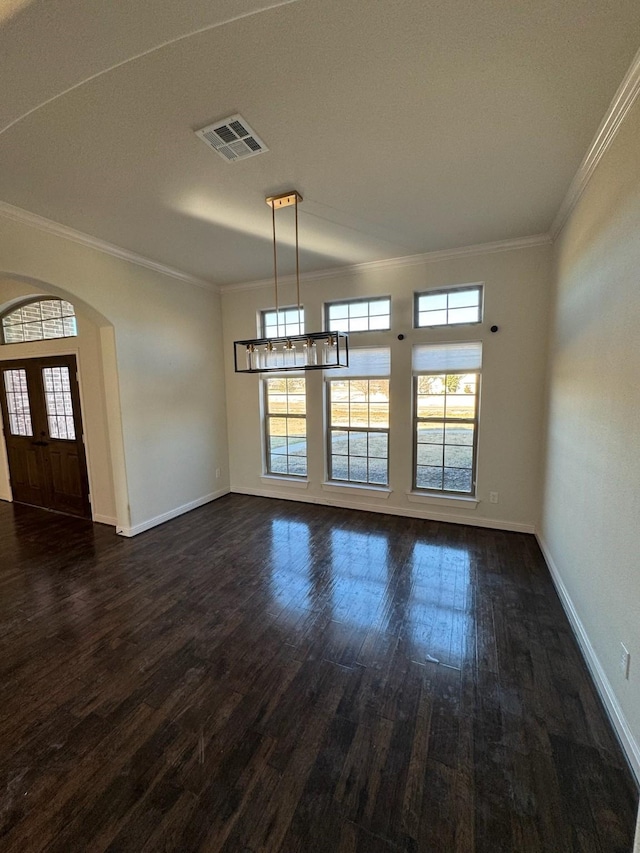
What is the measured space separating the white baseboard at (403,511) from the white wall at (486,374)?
1cm

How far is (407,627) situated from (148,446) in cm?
350

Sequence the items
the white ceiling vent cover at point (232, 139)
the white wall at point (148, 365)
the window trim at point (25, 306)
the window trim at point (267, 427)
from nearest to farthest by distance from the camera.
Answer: the white ceiling vent cover at point (232, 139) < the white wall at point (148, 365) < the window trim at point (25, 306) < the window trim at point (267, 427)

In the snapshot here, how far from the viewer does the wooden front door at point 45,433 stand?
4.60m

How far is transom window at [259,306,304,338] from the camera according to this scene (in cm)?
500

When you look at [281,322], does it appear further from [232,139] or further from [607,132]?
[607,132]

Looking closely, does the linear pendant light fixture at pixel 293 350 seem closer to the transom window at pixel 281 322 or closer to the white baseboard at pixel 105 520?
the transom window at pixel 281 322

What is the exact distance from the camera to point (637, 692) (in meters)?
1.55

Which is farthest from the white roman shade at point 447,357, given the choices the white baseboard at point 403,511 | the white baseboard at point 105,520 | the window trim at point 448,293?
the white baseboard at point 105,520

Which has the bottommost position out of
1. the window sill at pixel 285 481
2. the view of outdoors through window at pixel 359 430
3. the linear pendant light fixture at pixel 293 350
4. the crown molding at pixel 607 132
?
the window sill at pixel 285 481

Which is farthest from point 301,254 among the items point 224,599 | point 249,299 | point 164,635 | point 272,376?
point 164,635

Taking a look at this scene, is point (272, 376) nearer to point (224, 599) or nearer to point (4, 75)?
point (224, 599)

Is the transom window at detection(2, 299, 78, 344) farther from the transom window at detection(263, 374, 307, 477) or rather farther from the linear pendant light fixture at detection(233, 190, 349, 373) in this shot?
the linear pendant light fixture at detection(233, 190, 349, 373)

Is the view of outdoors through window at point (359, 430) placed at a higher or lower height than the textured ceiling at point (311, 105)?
lower

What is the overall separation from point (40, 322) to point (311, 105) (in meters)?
4.62
